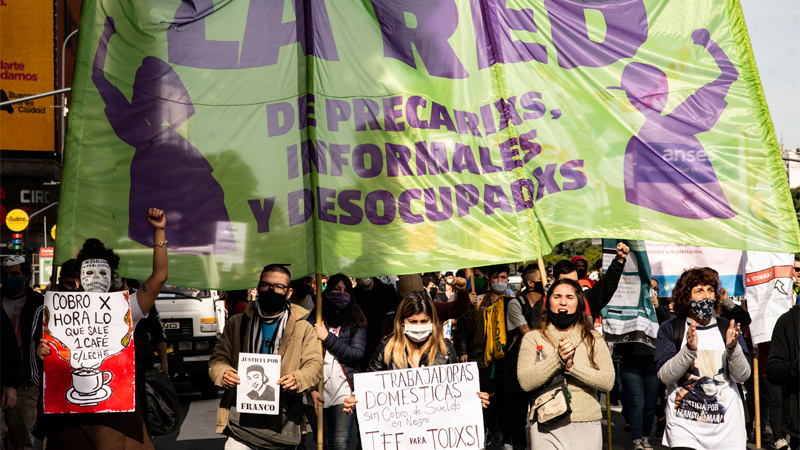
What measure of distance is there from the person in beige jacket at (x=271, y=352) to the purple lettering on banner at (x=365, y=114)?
1.20 meters

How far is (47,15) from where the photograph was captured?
61281 millimetres

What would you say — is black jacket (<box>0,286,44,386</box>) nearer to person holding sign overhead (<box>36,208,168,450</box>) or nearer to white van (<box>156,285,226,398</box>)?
person holding sign overhead (<box>36,208,168,450</box>)

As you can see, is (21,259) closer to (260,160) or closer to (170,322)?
(260,160)

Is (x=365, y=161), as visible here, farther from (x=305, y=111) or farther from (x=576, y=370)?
(x=576, y=370)

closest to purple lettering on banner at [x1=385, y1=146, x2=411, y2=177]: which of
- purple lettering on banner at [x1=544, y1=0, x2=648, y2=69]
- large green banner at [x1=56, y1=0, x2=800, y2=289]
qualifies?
large green banner at [x1=56, y1=0, x2=800, y2=289]

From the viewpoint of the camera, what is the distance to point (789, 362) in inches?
230

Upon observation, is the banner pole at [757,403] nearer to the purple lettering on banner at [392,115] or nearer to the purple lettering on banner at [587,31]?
the purple lettering on banner at [587,31]

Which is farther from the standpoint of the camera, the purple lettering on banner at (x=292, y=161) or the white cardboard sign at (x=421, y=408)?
the purple lettering on banner at (x=292, y=161)

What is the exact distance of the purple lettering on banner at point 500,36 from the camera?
643cm

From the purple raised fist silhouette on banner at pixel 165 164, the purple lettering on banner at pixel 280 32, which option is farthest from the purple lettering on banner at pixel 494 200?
the purple raised fist silhouette on banner at pixel 165 164

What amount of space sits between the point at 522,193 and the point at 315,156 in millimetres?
1463

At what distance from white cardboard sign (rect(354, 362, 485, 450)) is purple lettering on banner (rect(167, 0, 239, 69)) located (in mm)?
2371

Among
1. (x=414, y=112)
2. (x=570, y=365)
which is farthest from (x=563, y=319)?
(x=414, y=112)

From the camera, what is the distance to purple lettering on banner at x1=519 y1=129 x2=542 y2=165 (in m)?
6.30
